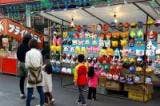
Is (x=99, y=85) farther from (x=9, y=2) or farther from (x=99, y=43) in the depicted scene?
(x=9, y=2)

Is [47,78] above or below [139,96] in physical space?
above

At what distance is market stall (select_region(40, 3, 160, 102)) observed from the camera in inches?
448

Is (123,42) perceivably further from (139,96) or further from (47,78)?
(47,78)

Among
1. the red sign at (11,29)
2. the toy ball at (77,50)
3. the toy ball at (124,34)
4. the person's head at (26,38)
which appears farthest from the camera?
the red sign at (11,29)

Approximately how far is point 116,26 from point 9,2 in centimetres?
921

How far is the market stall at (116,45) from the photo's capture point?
11375mm

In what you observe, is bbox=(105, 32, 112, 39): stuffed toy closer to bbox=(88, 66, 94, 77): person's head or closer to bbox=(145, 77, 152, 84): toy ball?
bbox=(88, 66, 94, 77): person's head

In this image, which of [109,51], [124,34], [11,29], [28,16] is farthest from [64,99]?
[28,16]

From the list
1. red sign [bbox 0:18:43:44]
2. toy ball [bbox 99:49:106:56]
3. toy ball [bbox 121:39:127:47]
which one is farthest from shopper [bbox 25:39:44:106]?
red sign [bbox 0:18:43:44]

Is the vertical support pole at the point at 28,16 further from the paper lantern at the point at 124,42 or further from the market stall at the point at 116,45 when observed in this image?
the paper lantern at the point at 124,42

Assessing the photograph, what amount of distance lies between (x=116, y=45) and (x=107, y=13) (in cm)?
115

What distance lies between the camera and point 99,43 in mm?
12281

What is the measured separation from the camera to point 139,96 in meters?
11.5

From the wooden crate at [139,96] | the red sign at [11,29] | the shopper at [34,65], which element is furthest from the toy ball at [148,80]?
the red sign at [11,29]
